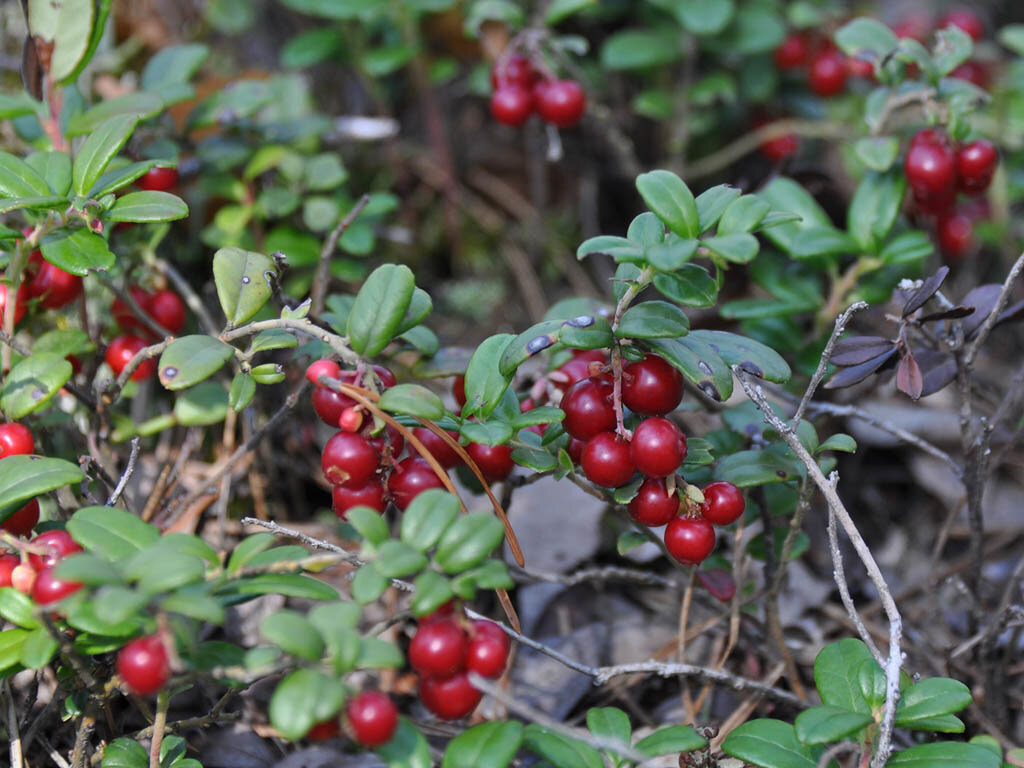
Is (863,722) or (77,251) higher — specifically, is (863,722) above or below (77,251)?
below

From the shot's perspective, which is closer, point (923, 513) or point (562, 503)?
point (562, 503)

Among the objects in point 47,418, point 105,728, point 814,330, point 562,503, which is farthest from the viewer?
point 562,503

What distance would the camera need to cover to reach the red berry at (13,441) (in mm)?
1711

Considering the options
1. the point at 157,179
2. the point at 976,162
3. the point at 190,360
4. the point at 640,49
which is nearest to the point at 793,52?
the point at 640,49

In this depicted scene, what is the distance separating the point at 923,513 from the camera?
309cm

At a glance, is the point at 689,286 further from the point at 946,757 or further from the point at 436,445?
the point at 946,757

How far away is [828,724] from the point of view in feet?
4.72

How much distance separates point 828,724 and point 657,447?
0.50 meters

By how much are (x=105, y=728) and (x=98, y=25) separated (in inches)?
64.6

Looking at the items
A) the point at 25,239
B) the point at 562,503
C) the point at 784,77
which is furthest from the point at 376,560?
the point at 784,77

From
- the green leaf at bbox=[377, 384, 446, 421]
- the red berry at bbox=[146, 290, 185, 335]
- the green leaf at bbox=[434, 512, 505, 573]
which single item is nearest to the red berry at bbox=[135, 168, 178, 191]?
the red berry at bbox=[146, 290, 185, 335]

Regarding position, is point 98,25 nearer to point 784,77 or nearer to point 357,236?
point 357,236

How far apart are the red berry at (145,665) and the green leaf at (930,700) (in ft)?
3.82

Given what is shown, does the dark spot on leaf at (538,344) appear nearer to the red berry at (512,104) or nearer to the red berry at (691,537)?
the red berry at (691,537)
